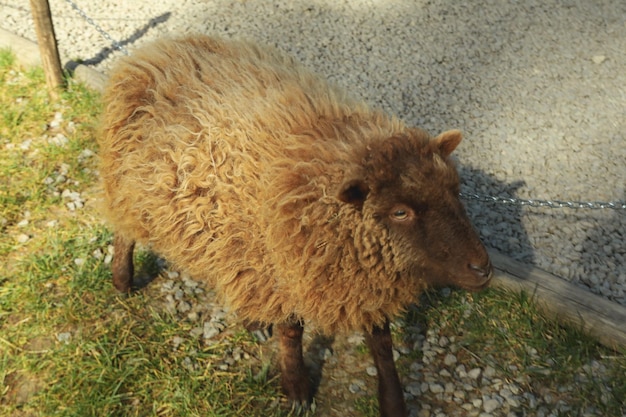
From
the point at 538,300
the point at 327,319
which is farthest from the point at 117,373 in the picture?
the point at 538,300

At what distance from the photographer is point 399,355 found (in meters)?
3.40

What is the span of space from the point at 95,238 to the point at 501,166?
3.02 m

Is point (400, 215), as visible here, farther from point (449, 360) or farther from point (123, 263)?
point (123, 263)

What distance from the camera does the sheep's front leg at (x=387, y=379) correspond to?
289cm

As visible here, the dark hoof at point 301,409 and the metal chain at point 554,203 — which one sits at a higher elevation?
the metal chain at point 554,203

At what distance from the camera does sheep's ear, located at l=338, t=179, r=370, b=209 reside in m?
2.29

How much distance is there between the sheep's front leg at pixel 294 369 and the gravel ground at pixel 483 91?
16 cm

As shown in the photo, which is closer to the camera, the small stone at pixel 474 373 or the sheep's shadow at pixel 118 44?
the small stone at pixel 474 373

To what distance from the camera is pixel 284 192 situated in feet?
8.16

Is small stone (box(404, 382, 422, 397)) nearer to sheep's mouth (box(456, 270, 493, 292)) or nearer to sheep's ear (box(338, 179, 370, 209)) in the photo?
sheep's mouth (box(456, 270, 493, 292))

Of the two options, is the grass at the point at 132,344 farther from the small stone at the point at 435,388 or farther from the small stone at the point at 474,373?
the small stone at the point at 435,388

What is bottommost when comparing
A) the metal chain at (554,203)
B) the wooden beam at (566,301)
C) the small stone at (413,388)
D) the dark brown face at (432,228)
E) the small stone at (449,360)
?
the small stone at (413,388)

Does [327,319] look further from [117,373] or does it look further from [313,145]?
[117,373]

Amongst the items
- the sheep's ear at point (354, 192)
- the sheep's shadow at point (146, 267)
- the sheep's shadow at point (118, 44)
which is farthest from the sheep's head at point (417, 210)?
the sheep's shadow at point (118, 44)
